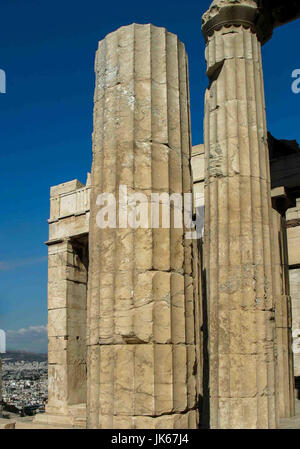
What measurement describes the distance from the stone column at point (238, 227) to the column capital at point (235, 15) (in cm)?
2

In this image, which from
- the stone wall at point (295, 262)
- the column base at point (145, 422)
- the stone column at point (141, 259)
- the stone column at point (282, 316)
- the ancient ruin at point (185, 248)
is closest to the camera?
the column base at point (145, 422)

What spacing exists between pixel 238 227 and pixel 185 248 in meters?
3.83

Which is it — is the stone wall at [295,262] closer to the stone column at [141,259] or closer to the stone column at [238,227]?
the stone column at [238,227]

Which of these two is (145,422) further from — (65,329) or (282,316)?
(65,329)

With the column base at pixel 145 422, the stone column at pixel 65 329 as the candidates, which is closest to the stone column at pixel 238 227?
the column base at pixel 145 422

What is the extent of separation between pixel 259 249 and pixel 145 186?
4.36 meters

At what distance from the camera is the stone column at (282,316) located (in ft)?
45.5

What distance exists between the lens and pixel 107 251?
6.96 m

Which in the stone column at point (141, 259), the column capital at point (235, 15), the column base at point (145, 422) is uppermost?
the column capital at point (235, 15)

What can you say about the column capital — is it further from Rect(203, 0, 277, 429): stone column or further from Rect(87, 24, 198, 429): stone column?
Rect(87, 24, 198, 429): stone column

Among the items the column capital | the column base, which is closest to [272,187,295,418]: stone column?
the column capital
